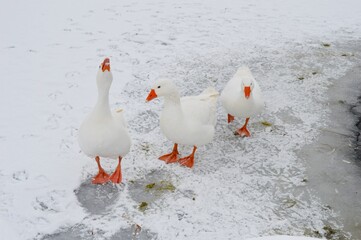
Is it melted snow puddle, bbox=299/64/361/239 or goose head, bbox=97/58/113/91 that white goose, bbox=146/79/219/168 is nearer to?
goose head, bbox=97/58/113/91

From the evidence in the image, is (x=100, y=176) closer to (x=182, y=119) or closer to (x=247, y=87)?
(x=182, y=119)

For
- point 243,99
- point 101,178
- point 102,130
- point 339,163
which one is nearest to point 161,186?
point 101,178

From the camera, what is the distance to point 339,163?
4234 millimetres

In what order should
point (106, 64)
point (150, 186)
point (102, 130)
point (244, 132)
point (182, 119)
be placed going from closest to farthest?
point (106, 64) → point (102, 130) → point (150, 186) → point (182, 119) → point (244, 132)

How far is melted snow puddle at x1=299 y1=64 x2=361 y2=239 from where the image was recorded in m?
3.63

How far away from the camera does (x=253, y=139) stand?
15.2ft

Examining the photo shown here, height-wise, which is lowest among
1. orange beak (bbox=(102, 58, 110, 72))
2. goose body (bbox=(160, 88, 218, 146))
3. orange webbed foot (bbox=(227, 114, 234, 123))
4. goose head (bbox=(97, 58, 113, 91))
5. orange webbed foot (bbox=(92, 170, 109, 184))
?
orange webbed foot (bbox=(92, 170, 109, 184))

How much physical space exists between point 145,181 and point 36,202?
3.33 ft

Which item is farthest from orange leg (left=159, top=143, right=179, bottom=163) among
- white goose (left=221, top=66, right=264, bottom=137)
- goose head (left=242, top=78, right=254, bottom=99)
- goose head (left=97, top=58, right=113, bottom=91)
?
goose head (left=97, top=58, right=113, bottom=91)

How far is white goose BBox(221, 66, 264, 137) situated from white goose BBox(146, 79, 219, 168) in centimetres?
49

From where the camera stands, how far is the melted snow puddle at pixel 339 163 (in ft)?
11.9

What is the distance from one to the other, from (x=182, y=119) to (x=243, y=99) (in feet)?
2.95

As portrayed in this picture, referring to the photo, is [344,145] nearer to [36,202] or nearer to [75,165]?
[75,165]

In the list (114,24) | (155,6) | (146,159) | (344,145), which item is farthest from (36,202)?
(155,6)
